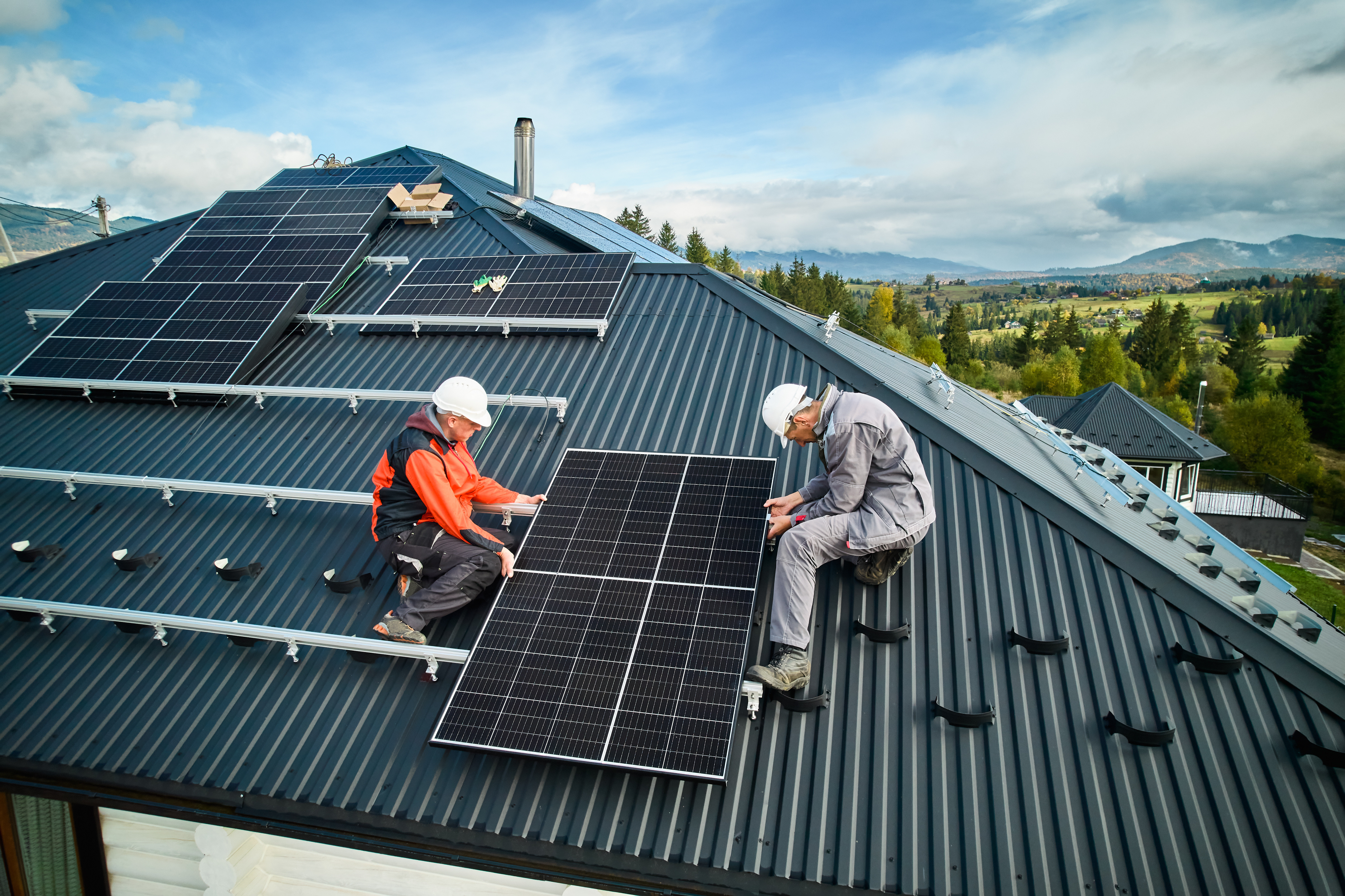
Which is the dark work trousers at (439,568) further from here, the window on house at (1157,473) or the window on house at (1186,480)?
the window on house at (1186,480)

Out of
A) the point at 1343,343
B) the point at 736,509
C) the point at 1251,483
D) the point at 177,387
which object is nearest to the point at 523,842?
the point at 736,509

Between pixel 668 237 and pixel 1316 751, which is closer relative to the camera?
pixel 1316 751

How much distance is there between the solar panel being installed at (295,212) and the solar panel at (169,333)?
2.60 metres

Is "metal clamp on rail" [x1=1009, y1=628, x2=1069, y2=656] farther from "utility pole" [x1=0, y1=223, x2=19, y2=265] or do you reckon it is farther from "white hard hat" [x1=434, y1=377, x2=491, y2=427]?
"utility pole" [x1=0, y1=223, x2=19, y2=265]

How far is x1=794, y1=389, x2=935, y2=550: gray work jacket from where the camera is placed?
19.5 feet

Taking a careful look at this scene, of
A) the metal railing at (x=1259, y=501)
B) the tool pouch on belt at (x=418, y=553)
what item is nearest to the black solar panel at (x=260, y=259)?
the tool pouch on belt at (x=418, y=553)

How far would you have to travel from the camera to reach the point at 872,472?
20.4 feet

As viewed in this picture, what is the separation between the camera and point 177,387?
10.1 metres

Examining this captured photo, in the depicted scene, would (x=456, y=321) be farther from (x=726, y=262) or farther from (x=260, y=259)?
(x=726, y=262)

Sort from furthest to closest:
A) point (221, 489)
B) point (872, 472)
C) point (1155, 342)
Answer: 1. point (1155, 342)
2. point (221, 489)
3. point (872, 472)

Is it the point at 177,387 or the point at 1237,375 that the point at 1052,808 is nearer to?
the point at 177,387

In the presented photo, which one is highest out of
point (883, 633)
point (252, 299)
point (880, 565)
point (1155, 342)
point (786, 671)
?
point (252, 299)

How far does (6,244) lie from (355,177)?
26.9 meters

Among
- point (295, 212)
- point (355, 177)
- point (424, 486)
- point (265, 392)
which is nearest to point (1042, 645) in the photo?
point (424, 486)
